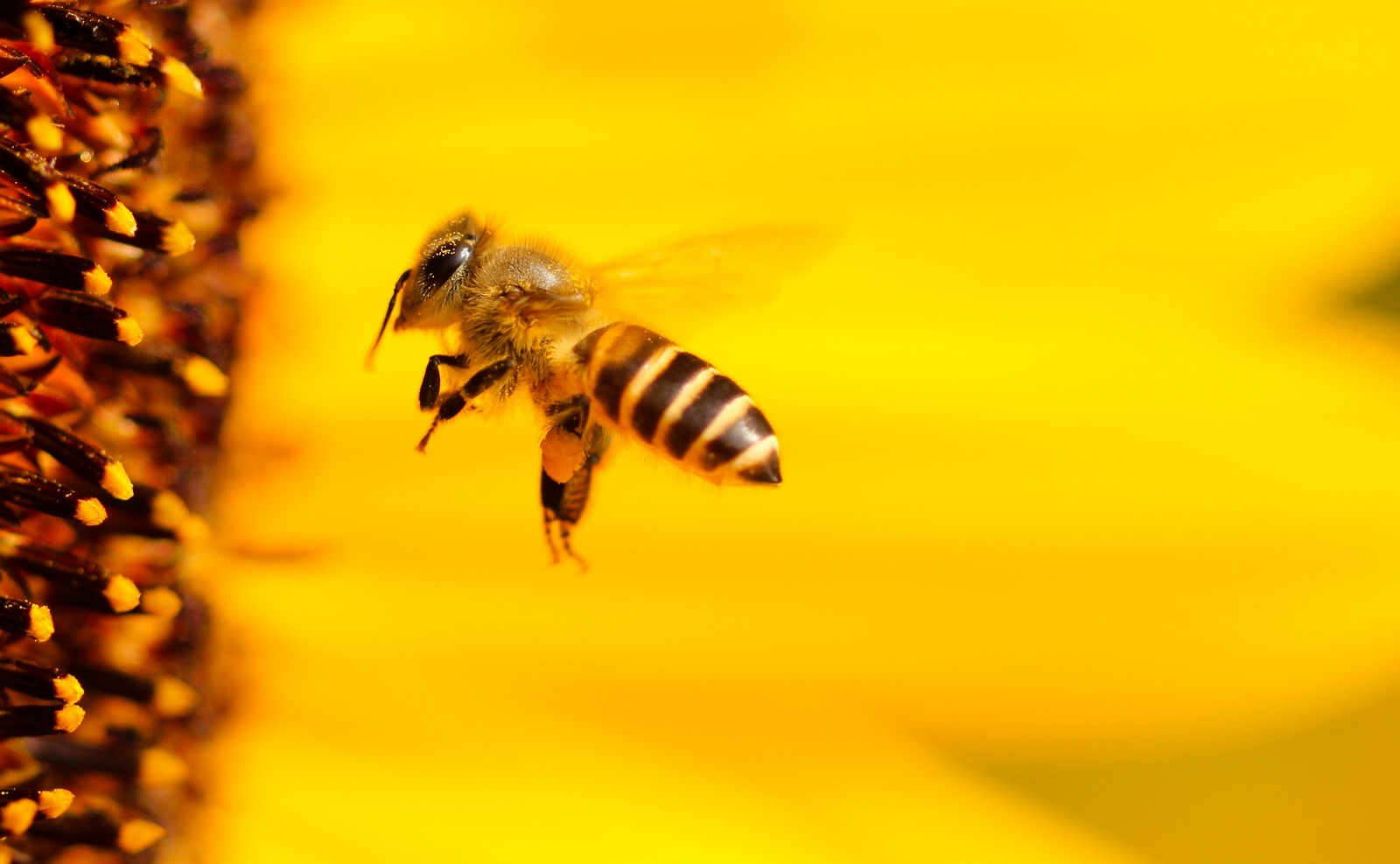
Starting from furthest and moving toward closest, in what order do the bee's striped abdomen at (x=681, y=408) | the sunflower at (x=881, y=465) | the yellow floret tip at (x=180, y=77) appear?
1. the sunflower at (x=881, y=465)
2. the yellow floret tip at (x=180, y=77)
3. the bee's striped abdomen at (x=681, y=408)

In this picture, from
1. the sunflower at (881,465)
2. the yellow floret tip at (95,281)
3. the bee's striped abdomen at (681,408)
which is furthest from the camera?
the sunflower at (881,465)

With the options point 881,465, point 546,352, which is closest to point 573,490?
point 546,352

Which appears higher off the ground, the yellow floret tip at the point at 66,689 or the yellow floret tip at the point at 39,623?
the yellow floret tip at the point at 39,623

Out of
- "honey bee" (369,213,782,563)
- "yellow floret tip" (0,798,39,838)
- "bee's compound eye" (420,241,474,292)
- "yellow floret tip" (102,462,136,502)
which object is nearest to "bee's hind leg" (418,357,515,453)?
"honey bee" (369,213,782,563)

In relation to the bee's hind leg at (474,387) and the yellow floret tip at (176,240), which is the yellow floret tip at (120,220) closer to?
the yellow floret tip at (176,240)

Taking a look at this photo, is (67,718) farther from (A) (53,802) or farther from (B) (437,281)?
(B) (437,281)

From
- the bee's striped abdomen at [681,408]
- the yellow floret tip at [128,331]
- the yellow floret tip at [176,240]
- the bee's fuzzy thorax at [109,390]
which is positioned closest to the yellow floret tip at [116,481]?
the bee's fuzzy thorax at [109,390]
